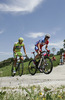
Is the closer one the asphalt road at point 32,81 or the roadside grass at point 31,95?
the roadside grass at point 31,95

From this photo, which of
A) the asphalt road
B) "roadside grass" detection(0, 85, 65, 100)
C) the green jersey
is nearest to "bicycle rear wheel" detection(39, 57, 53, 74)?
the asphalt road

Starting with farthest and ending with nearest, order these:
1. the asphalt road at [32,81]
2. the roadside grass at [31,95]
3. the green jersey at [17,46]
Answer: the green jersey at [17,46] → the asphalt road at [32,81] → the roadside grass at [31,95]

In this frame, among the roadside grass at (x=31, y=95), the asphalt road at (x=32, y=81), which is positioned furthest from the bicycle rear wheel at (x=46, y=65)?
Answer: the roadside grass at (x=31, y=95)

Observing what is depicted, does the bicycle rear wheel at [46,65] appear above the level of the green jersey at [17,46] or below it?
below

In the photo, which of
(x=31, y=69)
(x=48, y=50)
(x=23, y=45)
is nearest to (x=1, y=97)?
(x=48, y=50)

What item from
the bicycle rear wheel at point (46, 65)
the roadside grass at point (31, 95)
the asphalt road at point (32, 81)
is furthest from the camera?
the bicycle rear wheel at point (46, 65)

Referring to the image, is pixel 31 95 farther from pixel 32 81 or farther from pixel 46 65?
pixel 46 65

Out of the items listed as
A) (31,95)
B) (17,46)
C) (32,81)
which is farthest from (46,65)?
(31,95)

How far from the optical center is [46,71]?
299 inches

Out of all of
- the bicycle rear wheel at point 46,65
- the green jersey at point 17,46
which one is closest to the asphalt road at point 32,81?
the bicycle rear wheel at point 46,65

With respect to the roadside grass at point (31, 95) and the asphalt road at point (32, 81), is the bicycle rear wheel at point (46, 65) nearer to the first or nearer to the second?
the asphalt road at point (32, 81)

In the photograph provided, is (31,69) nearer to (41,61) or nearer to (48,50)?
(41,61)

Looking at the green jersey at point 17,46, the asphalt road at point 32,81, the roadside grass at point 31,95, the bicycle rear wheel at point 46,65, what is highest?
the green jersey at point 17,46

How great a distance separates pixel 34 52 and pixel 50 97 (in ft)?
21.6
